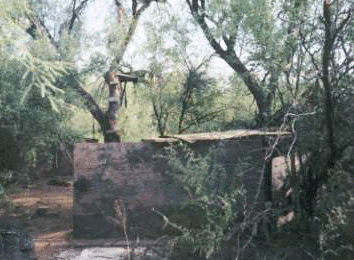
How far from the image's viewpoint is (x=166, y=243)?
310 inches

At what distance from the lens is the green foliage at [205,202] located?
7238 mm

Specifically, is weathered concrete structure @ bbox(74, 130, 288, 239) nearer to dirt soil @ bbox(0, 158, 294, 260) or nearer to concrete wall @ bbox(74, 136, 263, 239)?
concrete wall @ bbox(74, 136, 263, 239)

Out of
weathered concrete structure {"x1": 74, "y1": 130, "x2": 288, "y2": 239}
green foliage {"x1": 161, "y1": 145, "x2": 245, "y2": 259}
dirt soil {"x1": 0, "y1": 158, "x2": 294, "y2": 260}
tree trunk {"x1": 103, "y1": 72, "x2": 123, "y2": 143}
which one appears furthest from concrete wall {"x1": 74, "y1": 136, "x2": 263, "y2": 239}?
tree trunk {"x1": 103, "y1": 72, "x2": 123, "y2": 143}

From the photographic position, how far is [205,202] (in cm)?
800

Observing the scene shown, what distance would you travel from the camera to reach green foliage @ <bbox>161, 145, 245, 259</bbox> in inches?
285

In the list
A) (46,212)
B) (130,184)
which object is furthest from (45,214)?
(130,184)

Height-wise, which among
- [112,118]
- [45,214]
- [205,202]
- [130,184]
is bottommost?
[45,214]

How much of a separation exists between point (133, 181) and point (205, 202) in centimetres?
184

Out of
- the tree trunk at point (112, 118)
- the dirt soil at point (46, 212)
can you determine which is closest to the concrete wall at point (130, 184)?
the dirt soil at point (46, 212)

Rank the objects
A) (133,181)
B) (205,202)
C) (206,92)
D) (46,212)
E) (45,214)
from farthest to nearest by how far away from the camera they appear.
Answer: (206,92)
(46,212)
(45,214)
(133,181)
(205,202)

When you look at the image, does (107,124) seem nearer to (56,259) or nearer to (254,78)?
(254,78)

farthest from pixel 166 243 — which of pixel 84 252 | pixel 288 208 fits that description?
pixel 288 208

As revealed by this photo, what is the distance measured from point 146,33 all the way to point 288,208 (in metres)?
9.75

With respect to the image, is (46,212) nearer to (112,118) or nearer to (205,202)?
(112,118)
